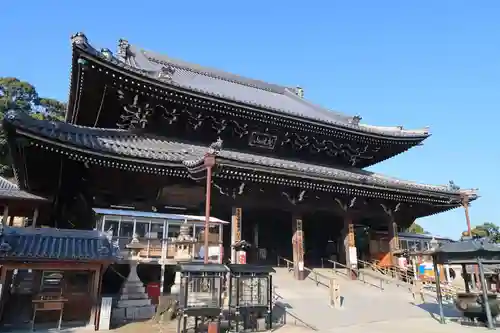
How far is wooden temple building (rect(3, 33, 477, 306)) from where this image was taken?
1345 centimetres

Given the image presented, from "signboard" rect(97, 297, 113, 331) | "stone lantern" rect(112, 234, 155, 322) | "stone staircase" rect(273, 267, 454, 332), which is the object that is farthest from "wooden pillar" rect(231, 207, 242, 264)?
"signboard" rect(97, 297, 113, 331)

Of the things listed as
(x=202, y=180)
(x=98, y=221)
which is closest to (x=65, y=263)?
(x=98, y=221)

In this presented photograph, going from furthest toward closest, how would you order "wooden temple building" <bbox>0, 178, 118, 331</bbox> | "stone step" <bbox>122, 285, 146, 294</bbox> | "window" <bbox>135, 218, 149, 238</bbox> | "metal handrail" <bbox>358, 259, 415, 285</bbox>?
"metal handrail" <bbox>358, 259, 415, 285</bbox> < "window" <bbox>135, 218, 149, 238</bbox> < "stone step" <bbox>122, 285, 146, 294</bbox> < "wooden temple building" <bbox>0, 178, 118, 331</bbox>

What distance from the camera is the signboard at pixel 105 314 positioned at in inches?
394

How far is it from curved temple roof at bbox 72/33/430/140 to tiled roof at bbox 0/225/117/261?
8.83 meters

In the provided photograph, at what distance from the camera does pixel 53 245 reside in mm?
10078

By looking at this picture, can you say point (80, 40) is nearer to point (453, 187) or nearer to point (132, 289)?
point (132, 289)

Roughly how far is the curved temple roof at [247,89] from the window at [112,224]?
731cm

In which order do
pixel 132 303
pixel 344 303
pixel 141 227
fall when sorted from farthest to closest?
pixel 141 227 → pixel 344 303 → pixel 132 303

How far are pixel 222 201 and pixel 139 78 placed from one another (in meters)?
6.39

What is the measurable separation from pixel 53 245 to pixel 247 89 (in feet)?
61.9

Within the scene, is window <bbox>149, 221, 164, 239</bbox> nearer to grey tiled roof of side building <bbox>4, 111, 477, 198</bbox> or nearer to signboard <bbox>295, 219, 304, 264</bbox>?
grey tiled roof of side building <bbox>4, 111, 477, 198</bbox>

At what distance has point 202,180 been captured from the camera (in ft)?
48.2

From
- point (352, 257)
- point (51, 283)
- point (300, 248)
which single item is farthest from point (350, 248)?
point (51, 283)
